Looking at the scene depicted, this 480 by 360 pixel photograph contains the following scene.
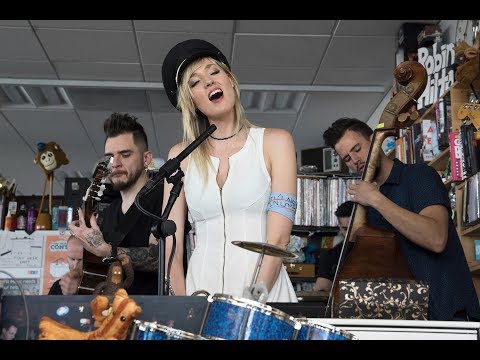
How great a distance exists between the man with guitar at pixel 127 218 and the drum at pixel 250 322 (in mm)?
1088

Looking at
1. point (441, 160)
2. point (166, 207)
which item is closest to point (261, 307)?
point (166, 207)

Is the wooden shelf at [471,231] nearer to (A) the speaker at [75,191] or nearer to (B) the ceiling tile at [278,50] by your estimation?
(B) the ceiling tile at [278,50]

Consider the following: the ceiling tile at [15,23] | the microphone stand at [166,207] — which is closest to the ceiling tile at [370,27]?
the ceiling tile at [15,23]

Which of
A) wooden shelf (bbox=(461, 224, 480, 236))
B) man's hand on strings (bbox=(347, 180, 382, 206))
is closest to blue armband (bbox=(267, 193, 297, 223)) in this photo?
man's hand on strings (bbox=(347, 180, 382, 206))

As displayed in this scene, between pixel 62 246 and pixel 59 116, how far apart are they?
2673mm

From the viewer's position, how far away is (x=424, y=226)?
7.23 feet

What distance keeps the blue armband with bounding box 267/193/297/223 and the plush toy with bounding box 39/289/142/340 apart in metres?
0.80

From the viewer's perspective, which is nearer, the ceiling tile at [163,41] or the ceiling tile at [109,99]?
the ceiling tile at [163,41]

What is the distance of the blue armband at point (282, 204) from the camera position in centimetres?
190

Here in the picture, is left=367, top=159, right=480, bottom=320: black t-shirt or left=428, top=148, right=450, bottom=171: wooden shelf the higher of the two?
left=428, top=148, right=450, bottom=171: wooden shelf

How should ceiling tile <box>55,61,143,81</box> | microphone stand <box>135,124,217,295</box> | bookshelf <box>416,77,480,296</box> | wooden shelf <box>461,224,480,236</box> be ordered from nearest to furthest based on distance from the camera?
microphone stand <box>135,124,217,295</box> < wooden shelf <box>461,224,480,236</box> < bookshelf <box>416,77,480,296</box> < ceiling tile <box>55,61,143,81</box>

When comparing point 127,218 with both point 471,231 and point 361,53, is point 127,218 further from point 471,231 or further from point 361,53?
point 361,53

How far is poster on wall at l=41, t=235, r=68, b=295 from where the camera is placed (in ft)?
13.9

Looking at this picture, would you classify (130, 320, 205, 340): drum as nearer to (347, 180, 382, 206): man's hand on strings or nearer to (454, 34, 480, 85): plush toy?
(347, 180, 382, 206): man's hand on strings
